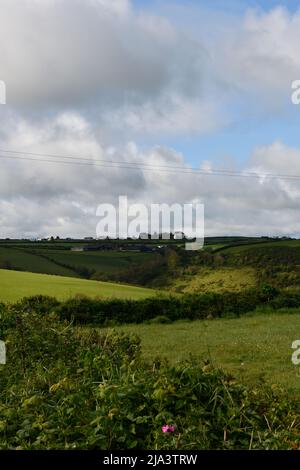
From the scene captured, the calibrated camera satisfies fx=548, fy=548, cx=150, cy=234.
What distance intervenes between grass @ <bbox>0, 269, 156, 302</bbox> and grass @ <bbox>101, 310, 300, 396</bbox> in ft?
25.2

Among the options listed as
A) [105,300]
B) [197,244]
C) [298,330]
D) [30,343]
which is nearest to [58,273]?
[197,244]

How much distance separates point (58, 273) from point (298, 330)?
30234mm

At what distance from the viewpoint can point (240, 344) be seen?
621 inches

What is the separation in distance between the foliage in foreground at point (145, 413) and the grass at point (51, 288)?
23286mm

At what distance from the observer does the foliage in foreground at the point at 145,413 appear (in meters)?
4.54

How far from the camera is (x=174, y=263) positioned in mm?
43125

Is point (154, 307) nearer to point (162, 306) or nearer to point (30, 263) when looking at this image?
point (162, 306)

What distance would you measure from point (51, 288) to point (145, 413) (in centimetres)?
2854

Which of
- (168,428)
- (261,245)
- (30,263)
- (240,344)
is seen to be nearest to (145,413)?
(168,428)

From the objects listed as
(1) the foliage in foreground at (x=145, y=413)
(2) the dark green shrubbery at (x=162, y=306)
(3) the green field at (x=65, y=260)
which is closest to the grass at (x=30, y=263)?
(3) the green field at (x=65, y=260)

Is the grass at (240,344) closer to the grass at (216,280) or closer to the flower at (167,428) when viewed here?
the flower at (167,428)

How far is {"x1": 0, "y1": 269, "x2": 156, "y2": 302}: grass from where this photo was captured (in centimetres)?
3039

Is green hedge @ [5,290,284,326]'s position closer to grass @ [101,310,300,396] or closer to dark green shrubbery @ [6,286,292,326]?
dark green shrubbery @ [6,286,292,326]
